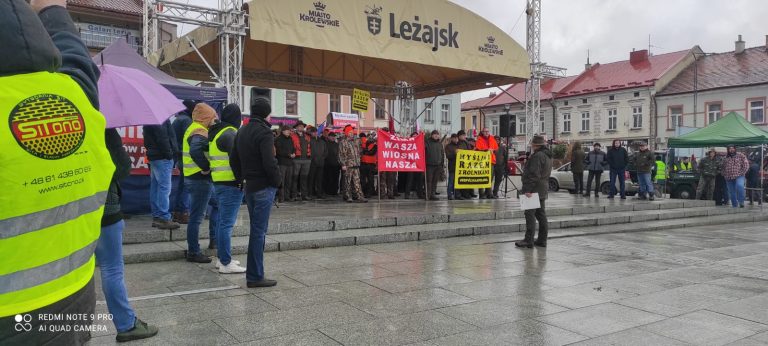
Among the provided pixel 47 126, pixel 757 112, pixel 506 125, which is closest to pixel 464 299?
pixel 47 126

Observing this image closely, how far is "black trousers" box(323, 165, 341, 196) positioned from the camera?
Result: 1416 cm

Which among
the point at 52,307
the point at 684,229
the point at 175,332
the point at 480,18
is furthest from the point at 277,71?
the point at 52,307

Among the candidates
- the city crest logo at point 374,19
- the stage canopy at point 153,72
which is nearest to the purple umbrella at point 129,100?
the stage canopy at point 153,72

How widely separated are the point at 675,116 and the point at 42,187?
46.9 metres

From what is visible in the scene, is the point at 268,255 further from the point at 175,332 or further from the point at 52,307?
the point at 52,307

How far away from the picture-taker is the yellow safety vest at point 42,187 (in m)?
1.45

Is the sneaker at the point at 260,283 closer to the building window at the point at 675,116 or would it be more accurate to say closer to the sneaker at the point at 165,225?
the sneaker at the point at 165,225

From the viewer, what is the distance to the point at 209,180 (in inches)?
243

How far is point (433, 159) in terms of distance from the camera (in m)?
13.7

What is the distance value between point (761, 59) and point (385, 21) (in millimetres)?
39493

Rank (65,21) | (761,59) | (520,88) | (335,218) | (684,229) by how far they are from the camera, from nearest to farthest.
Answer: (65,21), (335,218), (684,229), (761,59), (520,88)

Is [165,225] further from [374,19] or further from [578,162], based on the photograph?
[578,162]

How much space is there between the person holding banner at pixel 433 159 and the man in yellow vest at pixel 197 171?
7949 millimetres

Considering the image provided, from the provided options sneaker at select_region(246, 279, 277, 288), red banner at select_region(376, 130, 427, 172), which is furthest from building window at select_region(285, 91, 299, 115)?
sneaker at select_region(246, 279, 277, 288)
